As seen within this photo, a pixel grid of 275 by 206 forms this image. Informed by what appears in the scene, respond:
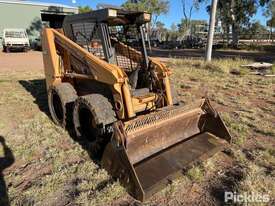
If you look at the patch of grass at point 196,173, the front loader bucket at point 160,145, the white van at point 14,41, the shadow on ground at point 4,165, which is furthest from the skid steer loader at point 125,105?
the white van at point 14,41

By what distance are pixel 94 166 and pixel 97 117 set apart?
2.17 feet

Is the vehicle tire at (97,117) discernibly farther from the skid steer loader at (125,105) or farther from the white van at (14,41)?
the white van at (14,41)

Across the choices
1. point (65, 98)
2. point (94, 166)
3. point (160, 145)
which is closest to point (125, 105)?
point (160, 145)

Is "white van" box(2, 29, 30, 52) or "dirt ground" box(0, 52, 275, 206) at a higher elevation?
"white van" box(2, 29, 30, 52)

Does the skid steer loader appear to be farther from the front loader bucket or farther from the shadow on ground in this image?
the shadow on ground

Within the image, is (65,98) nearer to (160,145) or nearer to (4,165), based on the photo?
(4,165)

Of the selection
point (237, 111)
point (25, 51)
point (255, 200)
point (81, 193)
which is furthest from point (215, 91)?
point (25, 51)

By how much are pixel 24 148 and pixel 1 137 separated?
743 mm

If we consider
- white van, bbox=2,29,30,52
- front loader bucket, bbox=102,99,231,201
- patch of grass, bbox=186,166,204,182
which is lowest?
patch of grass, bbox=186,166,204,182

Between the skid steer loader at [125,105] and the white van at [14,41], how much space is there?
19.5 meters

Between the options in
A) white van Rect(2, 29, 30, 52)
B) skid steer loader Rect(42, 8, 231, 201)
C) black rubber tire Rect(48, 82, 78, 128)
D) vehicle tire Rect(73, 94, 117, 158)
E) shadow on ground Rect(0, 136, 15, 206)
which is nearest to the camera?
shadow on ground Rect(0, 136, 15, 206)

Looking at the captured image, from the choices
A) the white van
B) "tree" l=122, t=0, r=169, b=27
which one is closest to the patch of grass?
the white van

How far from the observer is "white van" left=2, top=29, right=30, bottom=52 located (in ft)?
74.4

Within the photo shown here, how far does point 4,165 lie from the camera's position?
3.85 m
